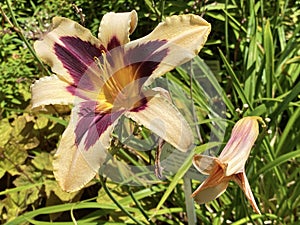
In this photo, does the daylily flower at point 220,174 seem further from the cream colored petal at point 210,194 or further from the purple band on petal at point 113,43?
the purple band on petal at point 113,43

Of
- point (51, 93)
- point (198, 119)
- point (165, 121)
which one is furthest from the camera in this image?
point (198, 119)

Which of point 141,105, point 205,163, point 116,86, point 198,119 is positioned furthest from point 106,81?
point 198,119

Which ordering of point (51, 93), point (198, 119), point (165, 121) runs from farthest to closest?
1. point (198, 119)
2. point (51, 93)
3. point (165, 121)

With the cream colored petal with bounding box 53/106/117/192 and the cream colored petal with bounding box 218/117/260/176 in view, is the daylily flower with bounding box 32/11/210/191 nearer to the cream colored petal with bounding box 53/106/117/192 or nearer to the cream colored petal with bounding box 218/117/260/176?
the cream colored petal with bounding box 53/106/117/192

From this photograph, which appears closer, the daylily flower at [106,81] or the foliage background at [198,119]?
the daylily flower at [106,81]

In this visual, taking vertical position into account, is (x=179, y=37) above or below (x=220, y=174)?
above

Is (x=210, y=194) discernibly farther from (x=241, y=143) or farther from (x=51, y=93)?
(x=51, y=93)

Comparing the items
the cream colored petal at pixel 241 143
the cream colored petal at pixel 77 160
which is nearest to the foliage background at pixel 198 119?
the cream colored petal at pixel 241 143

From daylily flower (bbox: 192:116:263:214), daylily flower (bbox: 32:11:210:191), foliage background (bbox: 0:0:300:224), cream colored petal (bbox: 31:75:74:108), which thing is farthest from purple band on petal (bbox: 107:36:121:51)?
foliage background (bbox: 0:0:300:224)
